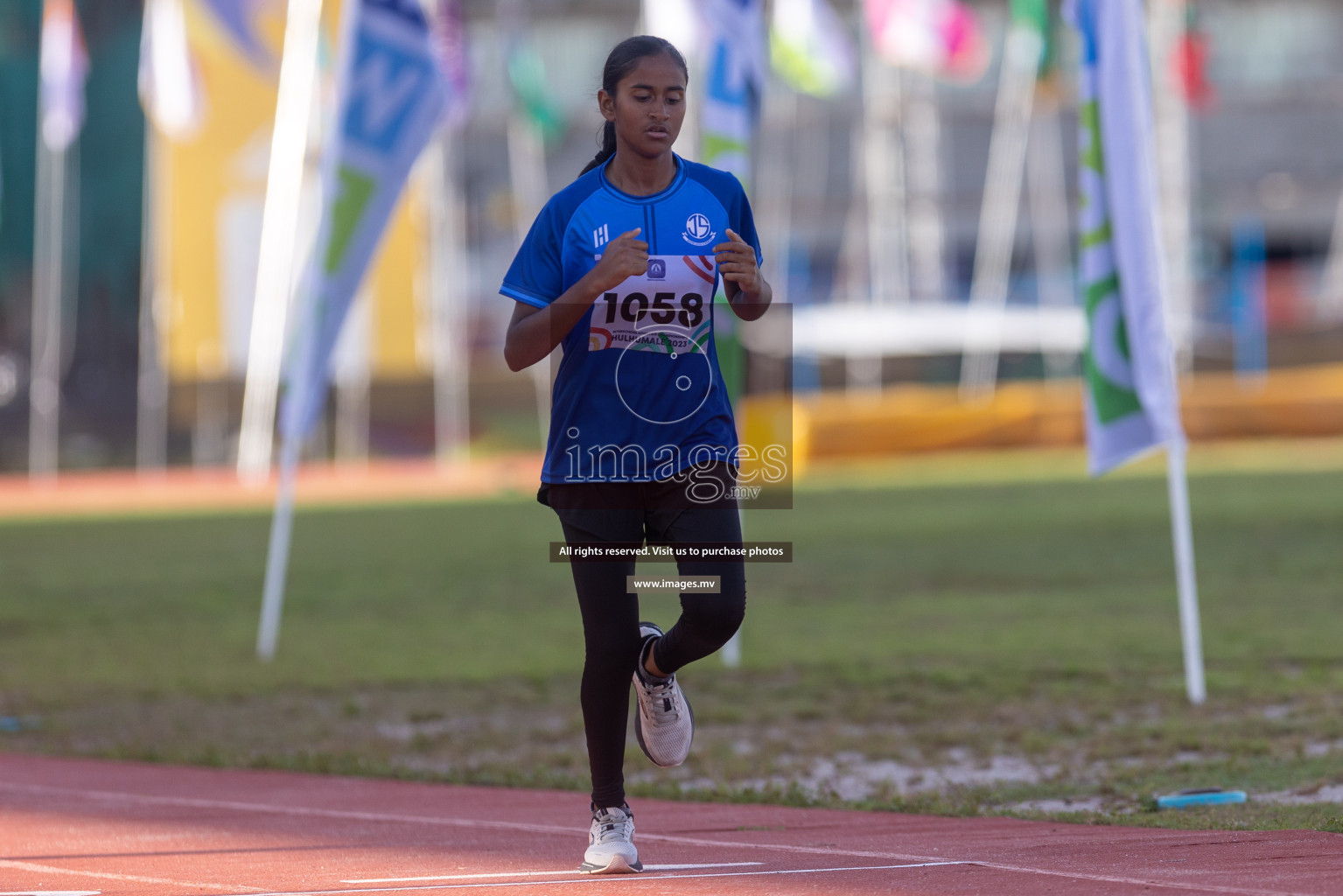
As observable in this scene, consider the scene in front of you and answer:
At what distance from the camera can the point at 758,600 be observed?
14586 mm

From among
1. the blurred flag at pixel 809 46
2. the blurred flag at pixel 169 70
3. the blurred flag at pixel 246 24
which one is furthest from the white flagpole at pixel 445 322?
the blurred flag at pixel 809 46

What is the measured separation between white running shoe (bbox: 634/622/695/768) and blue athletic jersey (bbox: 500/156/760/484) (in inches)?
22.9

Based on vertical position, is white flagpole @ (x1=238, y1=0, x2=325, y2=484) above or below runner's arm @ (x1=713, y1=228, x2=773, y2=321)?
above

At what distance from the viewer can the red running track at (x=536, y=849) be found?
474 cm

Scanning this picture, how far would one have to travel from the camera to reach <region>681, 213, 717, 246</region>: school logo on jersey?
479cm

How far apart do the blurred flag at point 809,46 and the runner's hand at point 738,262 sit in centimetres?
2411

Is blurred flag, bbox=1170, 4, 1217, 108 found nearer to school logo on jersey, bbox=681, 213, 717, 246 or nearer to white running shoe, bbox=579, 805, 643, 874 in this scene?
school logo on jersey, bbox=681, 213, 717, 246

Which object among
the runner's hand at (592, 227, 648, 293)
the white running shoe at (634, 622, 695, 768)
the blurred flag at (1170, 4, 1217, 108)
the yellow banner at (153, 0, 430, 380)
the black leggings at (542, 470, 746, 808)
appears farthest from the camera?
the yellow banner at (153, 0, 430, 380)

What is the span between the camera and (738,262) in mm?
4707

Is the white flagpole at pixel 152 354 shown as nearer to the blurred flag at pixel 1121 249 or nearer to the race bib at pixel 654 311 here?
the blurred flag at pixel 1121 249

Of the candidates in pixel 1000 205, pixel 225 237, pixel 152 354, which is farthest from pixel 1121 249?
pixel 1000 205

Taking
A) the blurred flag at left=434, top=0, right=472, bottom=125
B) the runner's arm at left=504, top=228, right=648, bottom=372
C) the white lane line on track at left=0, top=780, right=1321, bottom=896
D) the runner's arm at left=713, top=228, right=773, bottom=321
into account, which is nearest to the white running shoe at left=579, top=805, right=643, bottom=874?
the white lane line on track at left=0, top=780, right=1321, bottom=896

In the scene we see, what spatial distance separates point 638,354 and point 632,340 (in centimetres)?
4

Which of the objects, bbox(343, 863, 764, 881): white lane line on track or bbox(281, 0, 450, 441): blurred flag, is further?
bbox(281, 0, 450, 441): blurred flag
